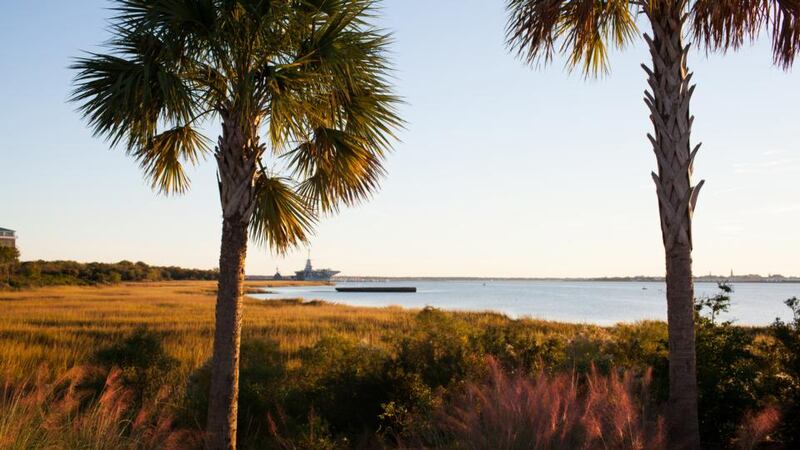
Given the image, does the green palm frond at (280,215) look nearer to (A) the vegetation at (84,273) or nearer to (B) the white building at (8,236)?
(A) the vegetation at (84,273)

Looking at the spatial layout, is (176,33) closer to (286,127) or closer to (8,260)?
(286,127)

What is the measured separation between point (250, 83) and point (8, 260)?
86.5 meters

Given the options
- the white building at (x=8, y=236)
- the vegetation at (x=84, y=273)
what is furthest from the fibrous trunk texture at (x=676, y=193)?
the white building at (x=8, y=236)

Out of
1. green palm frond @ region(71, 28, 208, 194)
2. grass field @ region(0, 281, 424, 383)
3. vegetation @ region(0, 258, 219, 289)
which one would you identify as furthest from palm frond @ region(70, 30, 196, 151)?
vegetation @ region(0, 258, 219, 289)

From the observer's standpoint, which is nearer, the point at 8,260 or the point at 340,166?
the point at 340,166

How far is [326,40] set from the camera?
24.6 feet

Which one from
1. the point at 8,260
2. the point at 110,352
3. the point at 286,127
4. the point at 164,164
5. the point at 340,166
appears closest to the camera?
the point at 286,127

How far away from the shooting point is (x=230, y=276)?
748 cm

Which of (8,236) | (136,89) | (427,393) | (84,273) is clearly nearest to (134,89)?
(136,89)

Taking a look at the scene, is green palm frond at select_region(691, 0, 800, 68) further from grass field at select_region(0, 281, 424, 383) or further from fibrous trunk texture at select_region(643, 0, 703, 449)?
grass field at select_region(0, 281, 424, 383)

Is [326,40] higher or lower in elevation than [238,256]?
higher

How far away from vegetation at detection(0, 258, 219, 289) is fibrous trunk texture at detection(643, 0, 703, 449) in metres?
69.4

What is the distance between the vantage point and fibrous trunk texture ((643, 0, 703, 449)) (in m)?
6.97

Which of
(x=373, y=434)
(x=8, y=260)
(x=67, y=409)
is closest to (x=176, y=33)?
(x=67, y=409)
